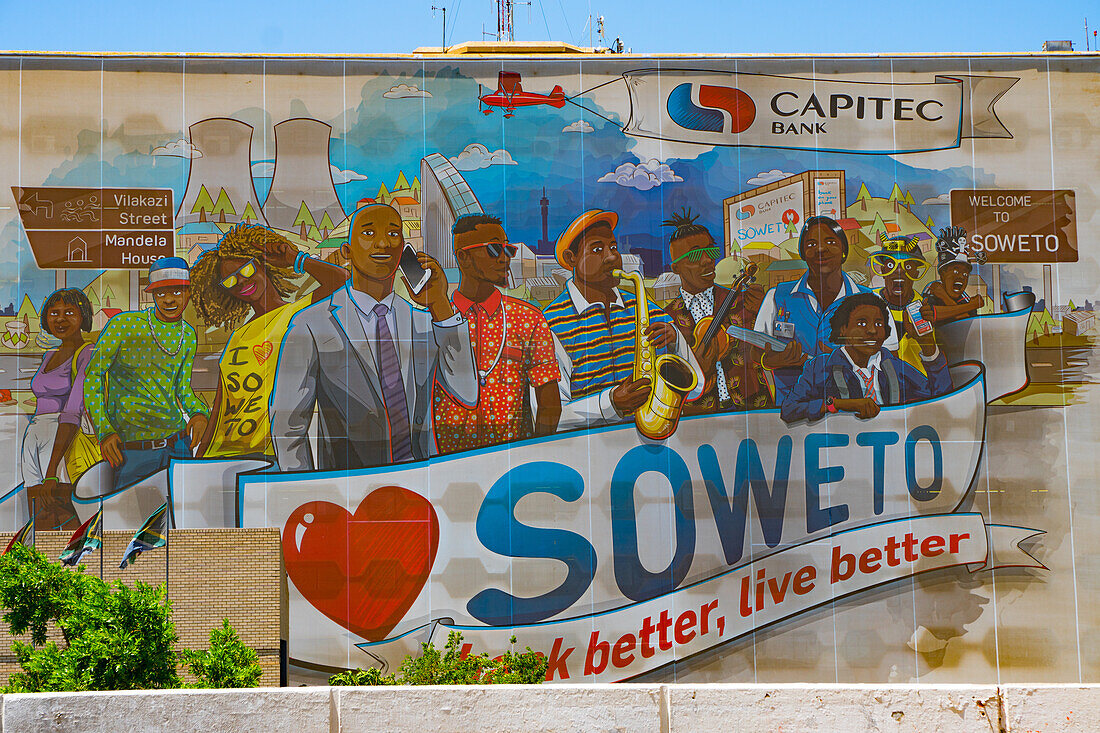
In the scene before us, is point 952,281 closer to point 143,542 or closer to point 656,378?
point 656,378

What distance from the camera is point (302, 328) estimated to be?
827 inches

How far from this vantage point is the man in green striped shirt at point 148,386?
810 inches

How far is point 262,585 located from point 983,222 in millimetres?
18526

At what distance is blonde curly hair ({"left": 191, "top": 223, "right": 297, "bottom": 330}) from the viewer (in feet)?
68.8

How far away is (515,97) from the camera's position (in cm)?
2159

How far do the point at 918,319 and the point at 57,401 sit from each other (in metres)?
20.5

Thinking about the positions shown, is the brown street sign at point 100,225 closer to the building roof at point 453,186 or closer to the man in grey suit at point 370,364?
the man in grey suit at point 370,364

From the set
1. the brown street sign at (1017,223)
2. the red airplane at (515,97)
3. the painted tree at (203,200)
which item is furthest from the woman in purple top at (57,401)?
the brown street sign at (1017,223)

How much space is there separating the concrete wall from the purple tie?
15080 millimetres

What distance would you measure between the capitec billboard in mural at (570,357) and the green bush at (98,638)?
17.3 feet

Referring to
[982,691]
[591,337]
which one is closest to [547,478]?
[591,337]

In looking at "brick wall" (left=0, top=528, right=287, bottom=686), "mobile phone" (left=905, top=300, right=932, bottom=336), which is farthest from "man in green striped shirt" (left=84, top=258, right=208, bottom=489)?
"mobile phone" (left=905, top=300, right=932, bottom=336)

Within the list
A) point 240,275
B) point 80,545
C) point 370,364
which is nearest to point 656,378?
point 370,364

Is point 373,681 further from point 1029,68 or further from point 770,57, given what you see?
point 1029,68
